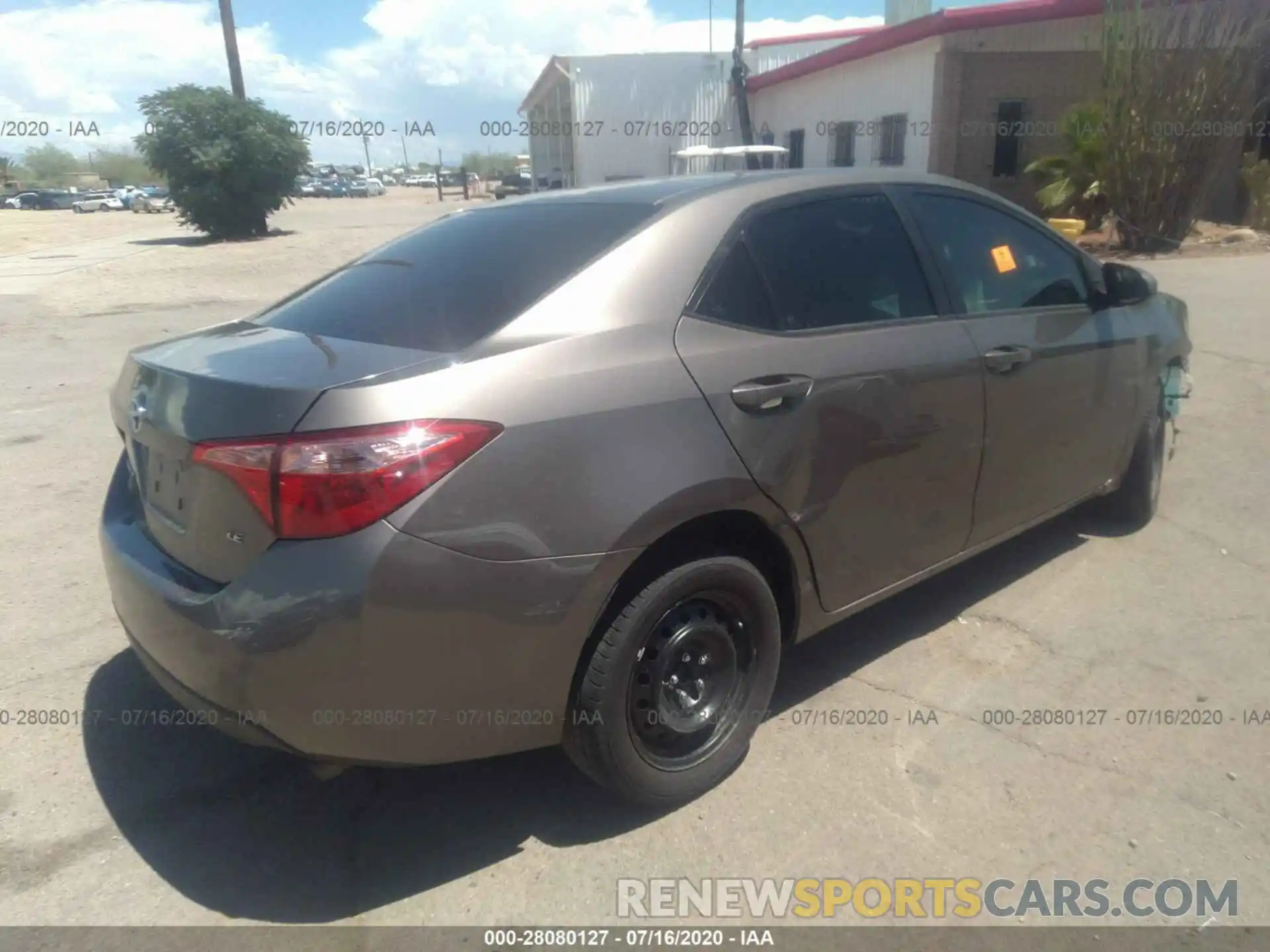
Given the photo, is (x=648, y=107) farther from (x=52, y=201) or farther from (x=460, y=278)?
(x=52, y=201)

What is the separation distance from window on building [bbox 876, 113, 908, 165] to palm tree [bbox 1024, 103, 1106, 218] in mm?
3273

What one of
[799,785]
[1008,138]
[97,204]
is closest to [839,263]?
[799,785]

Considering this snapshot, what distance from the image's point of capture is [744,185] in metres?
3.13

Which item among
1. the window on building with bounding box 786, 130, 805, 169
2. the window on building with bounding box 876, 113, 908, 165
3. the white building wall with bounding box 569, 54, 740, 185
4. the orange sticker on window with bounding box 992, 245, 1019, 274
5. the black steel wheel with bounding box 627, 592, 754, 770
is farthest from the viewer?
the white building wall with bounding box 569, 54, 740, 185

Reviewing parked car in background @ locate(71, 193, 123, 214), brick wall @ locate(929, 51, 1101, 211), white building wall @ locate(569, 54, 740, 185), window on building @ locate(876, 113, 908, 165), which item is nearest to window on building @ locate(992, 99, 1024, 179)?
brick wall @ locate(929, 51, 1101, 211)

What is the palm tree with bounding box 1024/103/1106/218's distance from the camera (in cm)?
1648

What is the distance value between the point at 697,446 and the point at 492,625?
72 cm

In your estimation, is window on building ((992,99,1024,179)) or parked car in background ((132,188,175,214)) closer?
window on building ((992,99,1024,179))

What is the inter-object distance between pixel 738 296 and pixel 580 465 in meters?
0.83

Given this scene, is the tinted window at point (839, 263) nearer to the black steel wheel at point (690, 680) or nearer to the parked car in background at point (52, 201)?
the black steel wheel at point (690, 680)

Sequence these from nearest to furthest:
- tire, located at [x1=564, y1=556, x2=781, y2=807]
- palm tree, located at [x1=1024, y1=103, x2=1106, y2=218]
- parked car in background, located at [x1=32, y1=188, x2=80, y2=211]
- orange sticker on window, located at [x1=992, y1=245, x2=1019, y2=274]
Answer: tire, located at [x1=564, y1=556, x2=781, y2=807] → orange sticker on window, located at [x1=992, y1=245, x2=1019, y2=274] → palm tree, located at [x1=1024, y1=103, x2=1106, y2=218] → parked car in background, located at [x1=32, y1=188, x2=80, y2=211]

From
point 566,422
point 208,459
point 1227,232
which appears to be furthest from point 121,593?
point 1227,232

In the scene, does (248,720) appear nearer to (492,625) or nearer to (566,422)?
(492,625)

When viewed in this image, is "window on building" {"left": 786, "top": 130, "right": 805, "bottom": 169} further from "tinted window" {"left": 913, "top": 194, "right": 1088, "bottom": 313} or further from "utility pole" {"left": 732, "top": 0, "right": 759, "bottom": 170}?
"tinted window" {"left": 913, "top": 194, "right": 1088, "bottom": 313}
